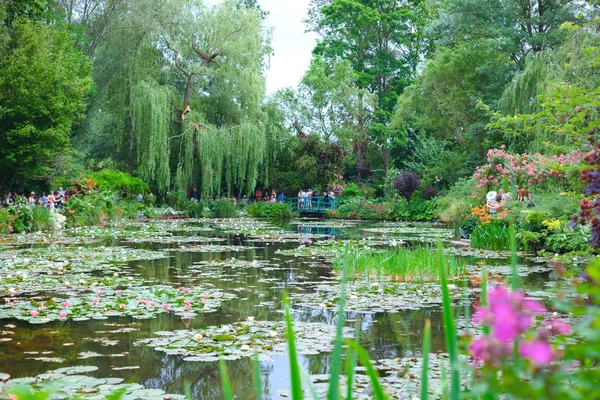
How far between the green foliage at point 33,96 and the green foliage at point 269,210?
10.4 meters

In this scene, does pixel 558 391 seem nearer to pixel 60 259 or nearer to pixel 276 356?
pixel 276 356

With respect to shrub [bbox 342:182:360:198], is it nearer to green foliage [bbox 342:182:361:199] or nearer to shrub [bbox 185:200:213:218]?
green foliage [bbox 342:182:361:199]

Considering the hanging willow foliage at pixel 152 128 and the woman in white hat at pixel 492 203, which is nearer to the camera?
the woman in white hat at pixel 492 203

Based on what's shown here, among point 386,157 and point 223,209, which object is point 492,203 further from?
point 386,157

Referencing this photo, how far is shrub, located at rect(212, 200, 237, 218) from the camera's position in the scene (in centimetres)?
2531

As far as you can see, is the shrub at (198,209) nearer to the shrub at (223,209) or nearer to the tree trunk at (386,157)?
the shrub at (223,209)

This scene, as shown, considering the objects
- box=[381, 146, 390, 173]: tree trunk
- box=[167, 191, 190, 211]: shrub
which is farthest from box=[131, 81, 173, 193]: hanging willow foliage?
box=[381, 146, 390, 173]: tree trunk

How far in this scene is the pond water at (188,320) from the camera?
3.70m

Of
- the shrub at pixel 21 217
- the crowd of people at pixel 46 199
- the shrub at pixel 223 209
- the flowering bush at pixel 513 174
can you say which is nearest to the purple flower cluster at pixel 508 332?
the flowering bush at pixel 513 174

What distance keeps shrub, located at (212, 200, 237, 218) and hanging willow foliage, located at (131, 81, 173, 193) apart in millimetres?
2735

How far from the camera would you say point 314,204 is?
30.6 metres

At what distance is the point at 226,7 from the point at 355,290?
68.0ft

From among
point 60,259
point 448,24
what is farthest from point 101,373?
point 448,24

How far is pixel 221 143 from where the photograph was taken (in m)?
23.8
